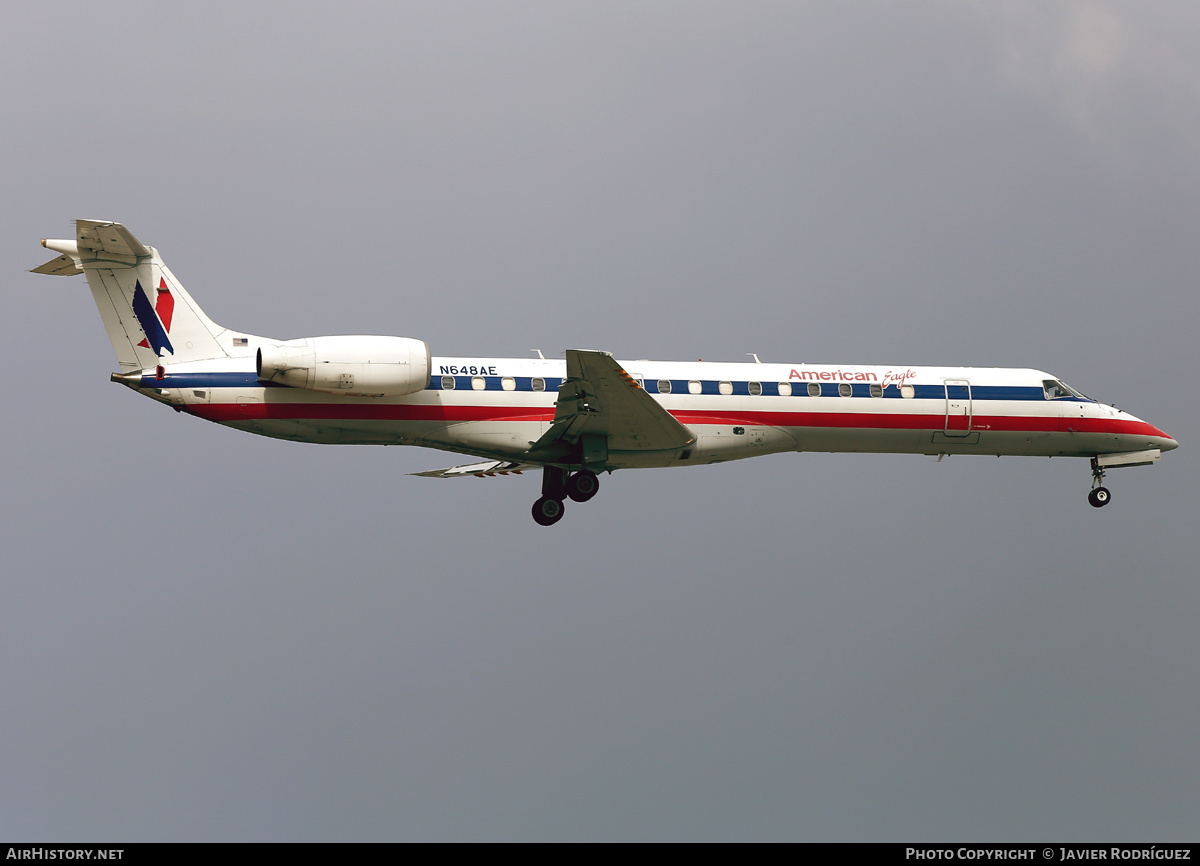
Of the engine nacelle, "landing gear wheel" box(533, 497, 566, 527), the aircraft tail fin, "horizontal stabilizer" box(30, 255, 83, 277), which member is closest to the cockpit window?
"landing gear wheel" box(533, 497, 566, 527)

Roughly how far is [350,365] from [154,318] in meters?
4.13

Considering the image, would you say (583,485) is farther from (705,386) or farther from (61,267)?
(61,267)

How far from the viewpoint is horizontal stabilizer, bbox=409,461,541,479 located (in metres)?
28.8

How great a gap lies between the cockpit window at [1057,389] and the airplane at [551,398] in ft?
0.14

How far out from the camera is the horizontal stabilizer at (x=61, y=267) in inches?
934

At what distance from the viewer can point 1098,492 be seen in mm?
28781

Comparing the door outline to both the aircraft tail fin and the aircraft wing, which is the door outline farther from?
the aircraft tail fin

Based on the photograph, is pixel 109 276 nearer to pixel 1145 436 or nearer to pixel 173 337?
pixel 173 337

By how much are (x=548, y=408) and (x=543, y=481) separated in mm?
1978

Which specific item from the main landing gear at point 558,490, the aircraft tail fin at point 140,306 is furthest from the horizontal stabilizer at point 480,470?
the aircraft tail fin at point 140,306

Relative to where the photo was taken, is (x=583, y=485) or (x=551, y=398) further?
(x=583, y=485)

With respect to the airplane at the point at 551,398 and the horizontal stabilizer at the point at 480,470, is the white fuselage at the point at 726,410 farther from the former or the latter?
the horizontal stabilizer at the point at 480,470

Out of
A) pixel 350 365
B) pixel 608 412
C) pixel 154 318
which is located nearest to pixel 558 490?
pixel 608 412
